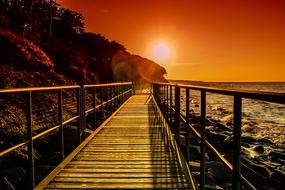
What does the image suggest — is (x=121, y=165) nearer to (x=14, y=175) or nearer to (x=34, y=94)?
(x=14, y=175)

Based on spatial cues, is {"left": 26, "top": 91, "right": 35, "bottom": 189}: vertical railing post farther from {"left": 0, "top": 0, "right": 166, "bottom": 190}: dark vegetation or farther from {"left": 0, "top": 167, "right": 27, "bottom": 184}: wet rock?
{"left": 0, "top": 167, "right": 27, "bottom": 184}: wet rock

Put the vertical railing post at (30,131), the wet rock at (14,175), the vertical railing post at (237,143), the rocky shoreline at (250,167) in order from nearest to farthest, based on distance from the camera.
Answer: the vertical railing post at (237,143), the vertical railing post at (30,131), the wet rock at (14,175), the rocky shoreline at (250,167)

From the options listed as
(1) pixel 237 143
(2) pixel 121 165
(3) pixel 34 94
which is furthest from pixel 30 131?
(3) pixel 34 94

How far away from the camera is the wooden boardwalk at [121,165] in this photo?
3.59 m

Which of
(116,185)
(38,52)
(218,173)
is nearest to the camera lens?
(116,185)

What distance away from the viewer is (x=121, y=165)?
4395 millimetres

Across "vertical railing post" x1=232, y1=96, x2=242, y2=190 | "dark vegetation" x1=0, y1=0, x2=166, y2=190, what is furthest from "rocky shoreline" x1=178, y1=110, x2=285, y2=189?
"dark vegetation" x1=0, y1=0, x2=166, y2=190

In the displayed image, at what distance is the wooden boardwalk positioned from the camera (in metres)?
3.59

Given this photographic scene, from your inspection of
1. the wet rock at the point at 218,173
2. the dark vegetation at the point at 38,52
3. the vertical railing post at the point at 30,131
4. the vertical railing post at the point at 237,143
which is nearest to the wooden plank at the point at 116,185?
the vertical railing post at the point at 30,131

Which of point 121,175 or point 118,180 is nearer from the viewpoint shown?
point 118,180

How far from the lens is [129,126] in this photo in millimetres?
8234

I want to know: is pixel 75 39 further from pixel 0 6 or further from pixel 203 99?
pixel 203 99

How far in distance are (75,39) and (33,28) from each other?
2142 centimetres

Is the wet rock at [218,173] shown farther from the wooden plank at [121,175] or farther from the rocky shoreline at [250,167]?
the wooden plank at [121,175]
